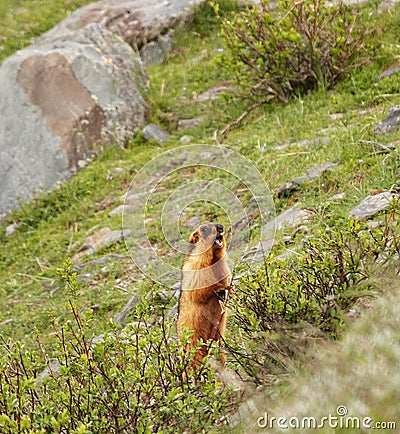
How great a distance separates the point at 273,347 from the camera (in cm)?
337

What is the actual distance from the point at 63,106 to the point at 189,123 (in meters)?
1.55

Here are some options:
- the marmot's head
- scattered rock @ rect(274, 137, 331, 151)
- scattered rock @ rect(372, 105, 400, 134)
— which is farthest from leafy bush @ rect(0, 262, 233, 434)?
scattered rock @ rect(274, 137, 331, 151)

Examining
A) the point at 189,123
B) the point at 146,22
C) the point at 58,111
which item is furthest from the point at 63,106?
the point at 146,22

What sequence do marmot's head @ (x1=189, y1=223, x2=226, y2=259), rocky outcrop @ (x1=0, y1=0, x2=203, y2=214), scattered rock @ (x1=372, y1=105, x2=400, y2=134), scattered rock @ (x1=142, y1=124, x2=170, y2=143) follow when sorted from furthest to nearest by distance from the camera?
scattered rock @ (x1=142, y1=124, x2=170, y2=143)
rocky outcrop @ (x1=0, y1=0, x2=203, y2=214)
scattered rock @ (x1=372, y1=105, x2=400, y2=134)
marmot's head @ (x1=189, y1=223, x2=226, y2=259)

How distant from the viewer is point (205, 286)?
3785 millimetres

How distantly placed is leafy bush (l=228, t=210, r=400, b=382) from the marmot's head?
0.19m

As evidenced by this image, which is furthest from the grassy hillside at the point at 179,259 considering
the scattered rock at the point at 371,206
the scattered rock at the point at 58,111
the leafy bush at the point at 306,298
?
the scattered rock at the point at 58,111

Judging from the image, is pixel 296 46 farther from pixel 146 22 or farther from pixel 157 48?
pixel 146 22

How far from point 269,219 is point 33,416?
329 centimetres

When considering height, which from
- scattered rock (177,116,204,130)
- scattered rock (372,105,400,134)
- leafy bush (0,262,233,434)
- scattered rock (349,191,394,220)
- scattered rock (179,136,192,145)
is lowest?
scattered rock (177,116,204,130)

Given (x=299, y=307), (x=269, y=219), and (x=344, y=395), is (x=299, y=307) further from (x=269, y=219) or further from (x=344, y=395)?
(x=269, y=219)

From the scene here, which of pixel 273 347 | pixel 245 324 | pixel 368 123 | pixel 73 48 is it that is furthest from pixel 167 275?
pixel 73 48

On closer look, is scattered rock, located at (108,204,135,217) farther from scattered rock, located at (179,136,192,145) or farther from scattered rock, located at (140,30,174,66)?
scattered rock, located at (140,30,174,66)

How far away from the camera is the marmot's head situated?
3.76 meters
